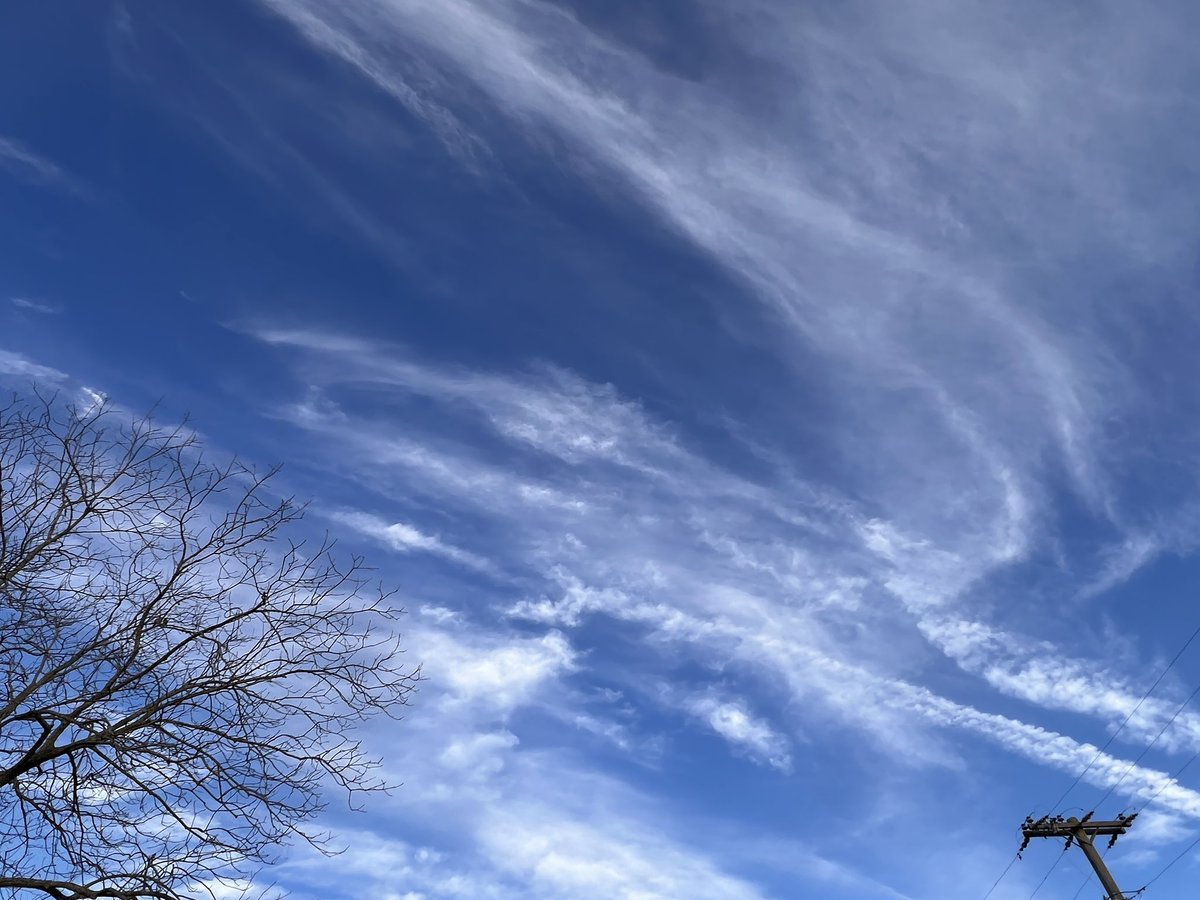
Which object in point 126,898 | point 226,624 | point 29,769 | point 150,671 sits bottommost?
point 126,898

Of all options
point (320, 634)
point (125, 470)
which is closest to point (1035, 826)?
point (320, 634)

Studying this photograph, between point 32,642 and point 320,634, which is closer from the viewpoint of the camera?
point 32,642

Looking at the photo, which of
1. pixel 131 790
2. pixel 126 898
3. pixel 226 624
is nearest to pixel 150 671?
pixel 226 624

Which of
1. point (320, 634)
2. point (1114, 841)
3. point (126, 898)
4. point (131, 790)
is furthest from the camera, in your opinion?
point (1114, 841)

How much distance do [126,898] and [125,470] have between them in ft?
9.66

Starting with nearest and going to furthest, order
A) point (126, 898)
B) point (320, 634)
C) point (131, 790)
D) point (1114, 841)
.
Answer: point (126, 898), point (131, 790), point (320, 634), point (1114, 841)

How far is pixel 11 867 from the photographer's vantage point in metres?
5.62

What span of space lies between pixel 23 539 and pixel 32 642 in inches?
28.3

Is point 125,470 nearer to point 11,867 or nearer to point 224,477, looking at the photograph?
point 224,477

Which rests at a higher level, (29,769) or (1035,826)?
(1035,826)

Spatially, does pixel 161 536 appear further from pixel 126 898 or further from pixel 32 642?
pixel 126 898

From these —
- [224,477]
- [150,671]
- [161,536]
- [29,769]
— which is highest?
[224,477]

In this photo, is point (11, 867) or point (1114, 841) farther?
point (1114, 841)

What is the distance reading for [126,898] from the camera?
5.50m
